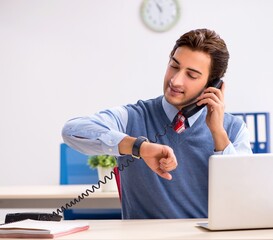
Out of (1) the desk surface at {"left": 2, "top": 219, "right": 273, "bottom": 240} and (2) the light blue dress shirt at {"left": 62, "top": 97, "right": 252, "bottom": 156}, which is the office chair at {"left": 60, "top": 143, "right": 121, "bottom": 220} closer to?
(2) the light blue dress shirt at {"left": 62, "top": 97, "right": 252, "bottom": 156}

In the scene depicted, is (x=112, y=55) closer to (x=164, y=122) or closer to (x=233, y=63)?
(x=233, y=63)

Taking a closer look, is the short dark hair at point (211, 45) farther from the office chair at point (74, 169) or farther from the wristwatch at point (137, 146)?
A: the office chair at point (74, 169)

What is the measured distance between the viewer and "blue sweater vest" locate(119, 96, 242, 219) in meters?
2.18

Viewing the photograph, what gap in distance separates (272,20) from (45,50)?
1849 millimetres

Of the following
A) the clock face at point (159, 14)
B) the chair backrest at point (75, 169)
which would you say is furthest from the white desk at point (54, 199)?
the clock face at point (159, 14)

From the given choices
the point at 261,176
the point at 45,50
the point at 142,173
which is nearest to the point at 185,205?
the point at 142,173

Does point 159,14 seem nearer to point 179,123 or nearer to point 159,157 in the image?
point 179,123

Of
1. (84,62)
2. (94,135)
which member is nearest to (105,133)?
(94,135)

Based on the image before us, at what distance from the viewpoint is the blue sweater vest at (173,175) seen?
7.16 feet

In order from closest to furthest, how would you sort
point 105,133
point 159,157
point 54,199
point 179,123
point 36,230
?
point 36,230 → point 159,157 → point 105,133 → point 179,123 → point 54,199

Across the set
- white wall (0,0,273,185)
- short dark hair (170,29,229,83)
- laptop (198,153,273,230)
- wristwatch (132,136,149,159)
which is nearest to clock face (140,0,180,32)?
white wall (0,0,273,185)

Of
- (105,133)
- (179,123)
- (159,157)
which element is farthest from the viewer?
(179,123)

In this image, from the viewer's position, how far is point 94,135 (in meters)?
2.06

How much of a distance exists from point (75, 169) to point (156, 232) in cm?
228
